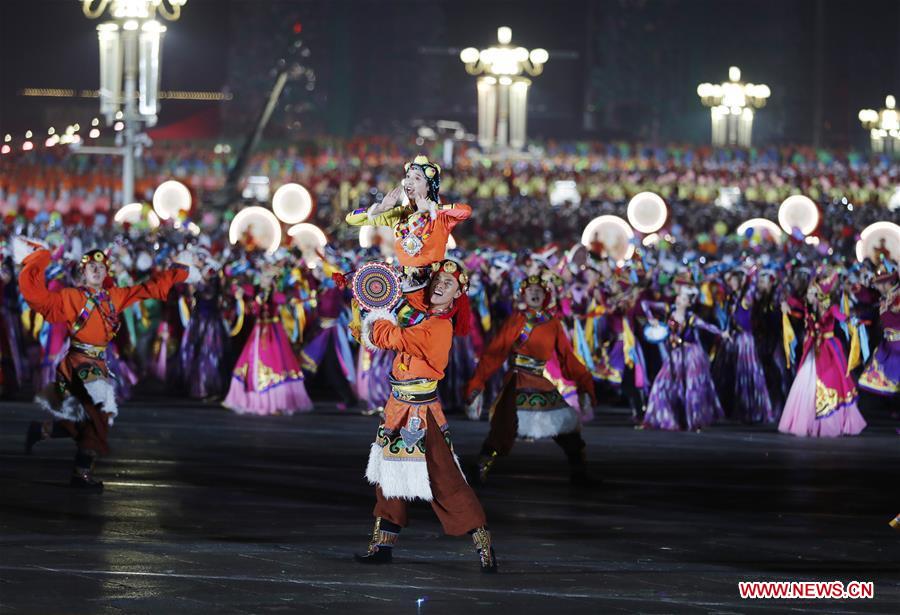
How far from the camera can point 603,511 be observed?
9.73 m

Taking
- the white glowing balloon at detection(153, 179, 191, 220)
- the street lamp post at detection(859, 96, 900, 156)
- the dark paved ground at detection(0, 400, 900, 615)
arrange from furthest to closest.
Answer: the street lamp post at detection(859, 96, 900, 156), the white glowing balloon at detection(153, 179, 191, 220), the dark paved ground at detection(0, 400, 900, 615)

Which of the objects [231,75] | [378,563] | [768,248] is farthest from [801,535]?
[231,75]

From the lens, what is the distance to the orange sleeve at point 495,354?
392 inches

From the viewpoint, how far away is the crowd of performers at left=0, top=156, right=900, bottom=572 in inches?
411

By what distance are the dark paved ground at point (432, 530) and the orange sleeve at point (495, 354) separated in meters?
0.70

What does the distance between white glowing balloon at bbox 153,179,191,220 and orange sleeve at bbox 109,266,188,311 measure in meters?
16.1

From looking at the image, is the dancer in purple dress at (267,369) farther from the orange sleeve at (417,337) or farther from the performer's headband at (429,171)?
the orange sleeve at (417,337)

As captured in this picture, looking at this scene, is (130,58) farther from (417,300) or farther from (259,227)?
(417,300)

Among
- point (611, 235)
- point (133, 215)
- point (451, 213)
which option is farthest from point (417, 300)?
point (133, 215)

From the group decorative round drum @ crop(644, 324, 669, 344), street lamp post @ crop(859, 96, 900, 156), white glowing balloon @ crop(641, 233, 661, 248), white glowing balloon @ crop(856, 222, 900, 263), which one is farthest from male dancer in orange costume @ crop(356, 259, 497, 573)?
street lamp post @ crop(859, 96, 900, 156)

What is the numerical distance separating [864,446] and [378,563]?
6607mm

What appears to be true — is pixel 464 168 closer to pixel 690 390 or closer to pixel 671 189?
pixel 671 189

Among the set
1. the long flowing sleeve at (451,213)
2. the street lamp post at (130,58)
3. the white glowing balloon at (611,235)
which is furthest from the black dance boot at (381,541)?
the street lamp post at (130,58)

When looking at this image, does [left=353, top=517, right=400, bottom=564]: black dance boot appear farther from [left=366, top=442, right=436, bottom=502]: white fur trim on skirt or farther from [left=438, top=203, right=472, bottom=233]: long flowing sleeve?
[left=438, top=203, right=472, bottom=233]: long flowing sleeve
